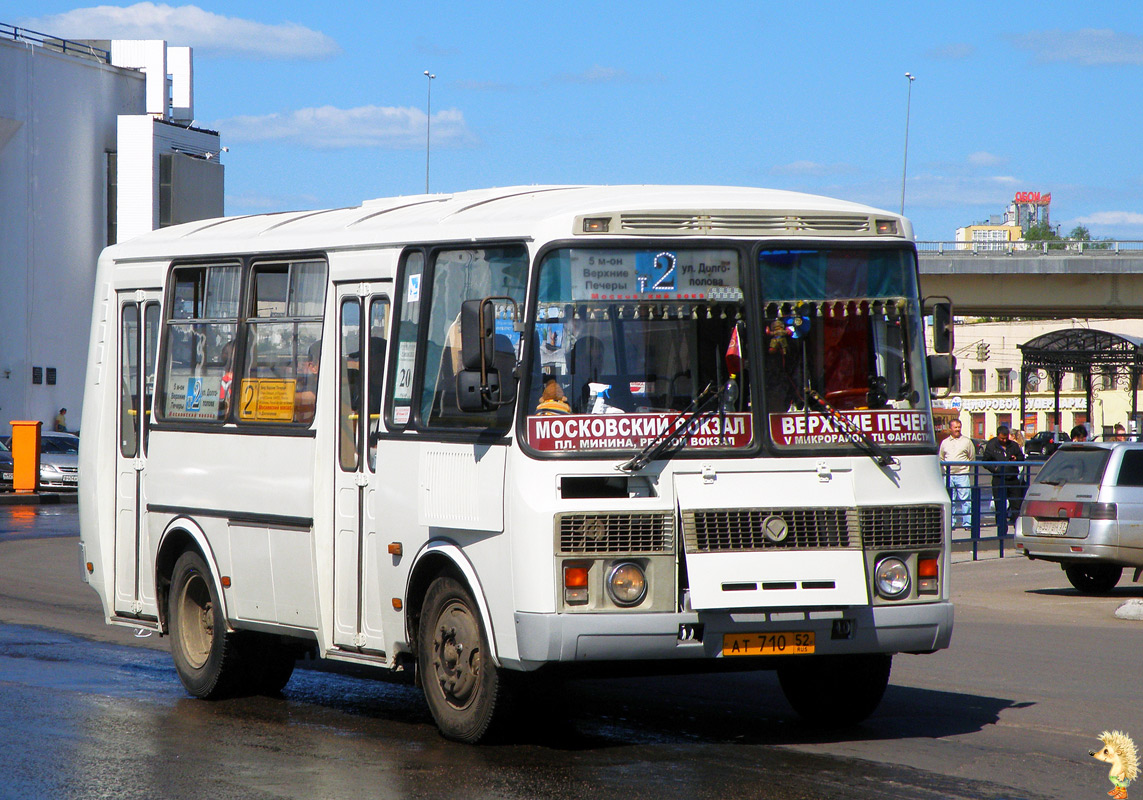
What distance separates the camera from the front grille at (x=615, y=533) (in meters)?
7.95

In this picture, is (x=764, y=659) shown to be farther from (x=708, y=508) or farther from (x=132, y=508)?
(x=132, y=508)

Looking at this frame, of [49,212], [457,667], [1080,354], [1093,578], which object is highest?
[49,212]

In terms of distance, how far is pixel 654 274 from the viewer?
828 centimetres

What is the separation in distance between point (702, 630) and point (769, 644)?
1.20 feet

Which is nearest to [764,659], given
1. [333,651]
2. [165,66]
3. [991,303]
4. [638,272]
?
[638,272]

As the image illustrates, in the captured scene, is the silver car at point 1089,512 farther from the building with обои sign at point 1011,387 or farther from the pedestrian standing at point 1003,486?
the building with обои sign at point 1011,387

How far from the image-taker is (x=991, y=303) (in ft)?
184

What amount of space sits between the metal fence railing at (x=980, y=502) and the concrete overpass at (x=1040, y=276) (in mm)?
31041

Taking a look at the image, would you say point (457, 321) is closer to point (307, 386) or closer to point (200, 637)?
point (307, 386)

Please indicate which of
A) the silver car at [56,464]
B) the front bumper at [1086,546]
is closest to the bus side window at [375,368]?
the front bumper at [1086,546]

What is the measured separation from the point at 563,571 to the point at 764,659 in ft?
3.94

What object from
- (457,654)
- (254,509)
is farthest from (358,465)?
(457,654)

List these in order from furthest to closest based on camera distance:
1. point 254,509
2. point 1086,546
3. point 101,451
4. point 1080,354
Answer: point 1080,354 < point 1086,546 < point 101,451 < point 254,509

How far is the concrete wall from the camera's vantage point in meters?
53.1
